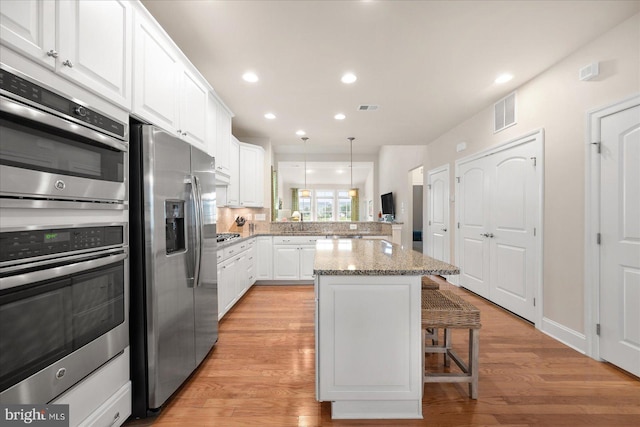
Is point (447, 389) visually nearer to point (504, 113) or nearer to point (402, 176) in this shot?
point (504, 113)

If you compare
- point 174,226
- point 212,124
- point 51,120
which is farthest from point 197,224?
point 212,124

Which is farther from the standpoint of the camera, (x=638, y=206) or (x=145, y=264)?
(x=638, y=206)

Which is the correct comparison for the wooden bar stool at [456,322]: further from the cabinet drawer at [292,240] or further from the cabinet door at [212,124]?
the cabinet drawer at [292,240]

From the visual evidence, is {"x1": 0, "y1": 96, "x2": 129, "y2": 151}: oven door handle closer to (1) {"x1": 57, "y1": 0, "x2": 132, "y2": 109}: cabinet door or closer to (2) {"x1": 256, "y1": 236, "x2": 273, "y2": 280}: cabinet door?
(1) {"x1": 57, "y1": 0, "x2": 132, "y2": 109}: cabinet door

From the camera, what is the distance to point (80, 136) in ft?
3.93

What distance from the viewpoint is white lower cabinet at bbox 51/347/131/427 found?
1204mm

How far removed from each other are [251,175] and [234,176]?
502 millimetres

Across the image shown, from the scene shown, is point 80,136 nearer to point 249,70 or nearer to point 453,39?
point 249,70

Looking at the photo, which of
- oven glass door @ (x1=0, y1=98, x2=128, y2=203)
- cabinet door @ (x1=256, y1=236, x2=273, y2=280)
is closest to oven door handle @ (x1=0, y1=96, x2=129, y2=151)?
oven glass door @ (x1=0, y1=98, x2=128, y2=203)

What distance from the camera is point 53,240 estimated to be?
1107 mm

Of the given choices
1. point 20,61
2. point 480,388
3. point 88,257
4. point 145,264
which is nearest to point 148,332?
point 145,264

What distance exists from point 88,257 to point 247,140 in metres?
4.23

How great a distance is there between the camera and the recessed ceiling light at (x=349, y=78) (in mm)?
2875

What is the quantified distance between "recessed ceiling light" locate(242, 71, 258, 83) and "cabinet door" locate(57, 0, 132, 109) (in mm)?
1389
